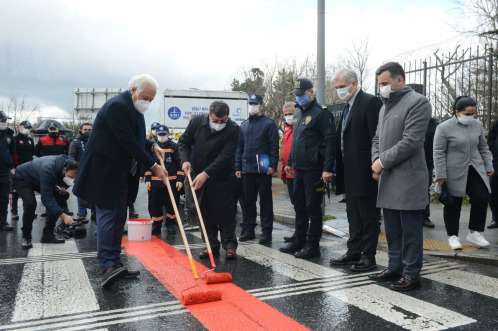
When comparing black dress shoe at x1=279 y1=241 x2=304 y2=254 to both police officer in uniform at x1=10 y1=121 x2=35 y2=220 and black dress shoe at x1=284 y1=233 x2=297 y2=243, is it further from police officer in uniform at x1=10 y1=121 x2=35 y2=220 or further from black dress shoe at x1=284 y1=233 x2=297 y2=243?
police officer in uniform at x1=10 y1=121 x2=35 y2=220

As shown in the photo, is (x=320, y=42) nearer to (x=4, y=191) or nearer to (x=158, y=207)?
(x=158, y=207)

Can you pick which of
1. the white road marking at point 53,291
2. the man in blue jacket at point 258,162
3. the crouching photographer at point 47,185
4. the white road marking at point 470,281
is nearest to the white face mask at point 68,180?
the crouching photographer at point 47,185

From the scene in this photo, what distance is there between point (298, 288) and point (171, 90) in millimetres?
11096

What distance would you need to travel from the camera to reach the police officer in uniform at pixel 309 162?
5777 millimetres

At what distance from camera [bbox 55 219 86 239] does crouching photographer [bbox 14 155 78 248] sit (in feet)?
1.09

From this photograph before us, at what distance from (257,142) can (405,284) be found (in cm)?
360

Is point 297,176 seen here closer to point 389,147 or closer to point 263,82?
point 389,147

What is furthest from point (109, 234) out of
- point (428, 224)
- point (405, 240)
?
point (428, 224)

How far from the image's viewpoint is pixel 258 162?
23.7 ft

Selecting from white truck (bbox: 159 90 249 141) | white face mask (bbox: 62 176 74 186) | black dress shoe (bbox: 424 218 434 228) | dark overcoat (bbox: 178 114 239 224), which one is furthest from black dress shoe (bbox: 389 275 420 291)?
white truck (bbox: 159 90 249 141)

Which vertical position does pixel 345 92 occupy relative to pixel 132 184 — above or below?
above

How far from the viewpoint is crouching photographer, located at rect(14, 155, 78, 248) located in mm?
6426

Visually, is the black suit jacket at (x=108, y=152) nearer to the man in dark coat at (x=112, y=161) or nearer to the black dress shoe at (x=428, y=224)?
the man in dark coat at (x=112, y=161)

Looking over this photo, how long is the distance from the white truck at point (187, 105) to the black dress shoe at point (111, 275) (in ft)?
31.6
